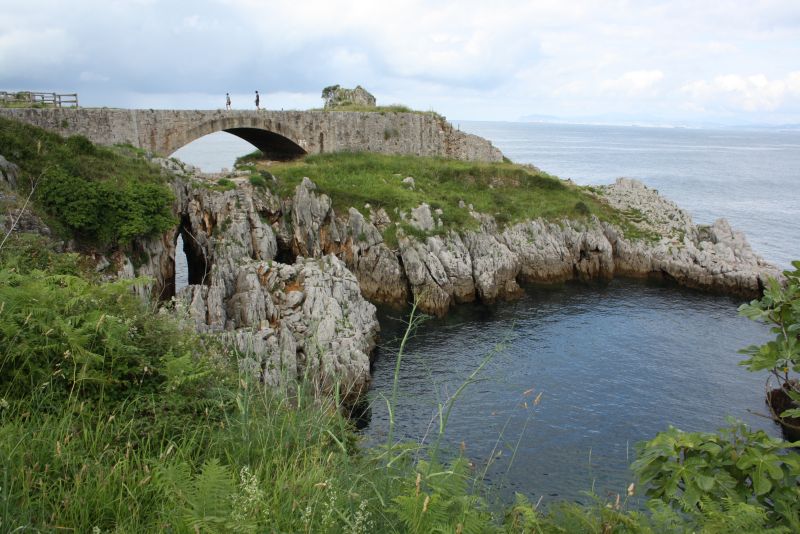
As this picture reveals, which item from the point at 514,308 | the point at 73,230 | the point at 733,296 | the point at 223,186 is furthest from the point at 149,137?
the point at 733,296

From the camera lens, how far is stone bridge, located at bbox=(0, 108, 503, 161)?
3828cm

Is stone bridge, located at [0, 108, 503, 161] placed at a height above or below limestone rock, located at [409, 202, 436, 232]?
above

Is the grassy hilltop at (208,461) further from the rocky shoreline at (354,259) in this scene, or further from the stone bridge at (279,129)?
the stone bridge at (279,129)

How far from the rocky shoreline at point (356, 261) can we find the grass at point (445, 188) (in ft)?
4.71

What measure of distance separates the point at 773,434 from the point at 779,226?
55246 mm

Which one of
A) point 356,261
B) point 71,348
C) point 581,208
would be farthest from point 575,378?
point 581,208

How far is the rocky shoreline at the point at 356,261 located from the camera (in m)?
Answer: 29.7

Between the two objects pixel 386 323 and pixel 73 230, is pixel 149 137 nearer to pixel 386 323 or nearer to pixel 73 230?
pixel 73 230

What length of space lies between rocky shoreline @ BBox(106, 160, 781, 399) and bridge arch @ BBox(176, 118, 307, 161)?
5971mm

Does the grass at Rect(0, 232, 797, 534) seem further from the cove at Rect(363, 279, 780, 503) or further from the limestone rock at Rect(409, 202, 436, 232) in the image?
the limestone rock at Rect(409, 202, 436, 232)

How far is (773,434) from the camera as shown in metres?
25.2

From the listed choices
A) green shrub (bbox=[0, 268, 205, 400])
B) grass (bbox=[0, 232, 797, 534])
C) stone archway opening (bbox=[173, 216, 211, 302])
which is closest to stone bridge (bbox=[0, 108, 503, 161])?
stone archway opening (bbox=[173, 216, 211, 302])

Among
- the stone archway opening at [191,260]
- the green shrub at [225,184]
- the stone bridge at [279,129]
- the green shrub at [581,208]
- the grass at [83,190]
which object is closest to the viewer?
the grass at [83,190]

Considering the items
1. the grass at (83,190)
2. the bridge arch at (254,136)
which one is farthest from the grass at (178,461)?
the bridge arch at (254,136)
